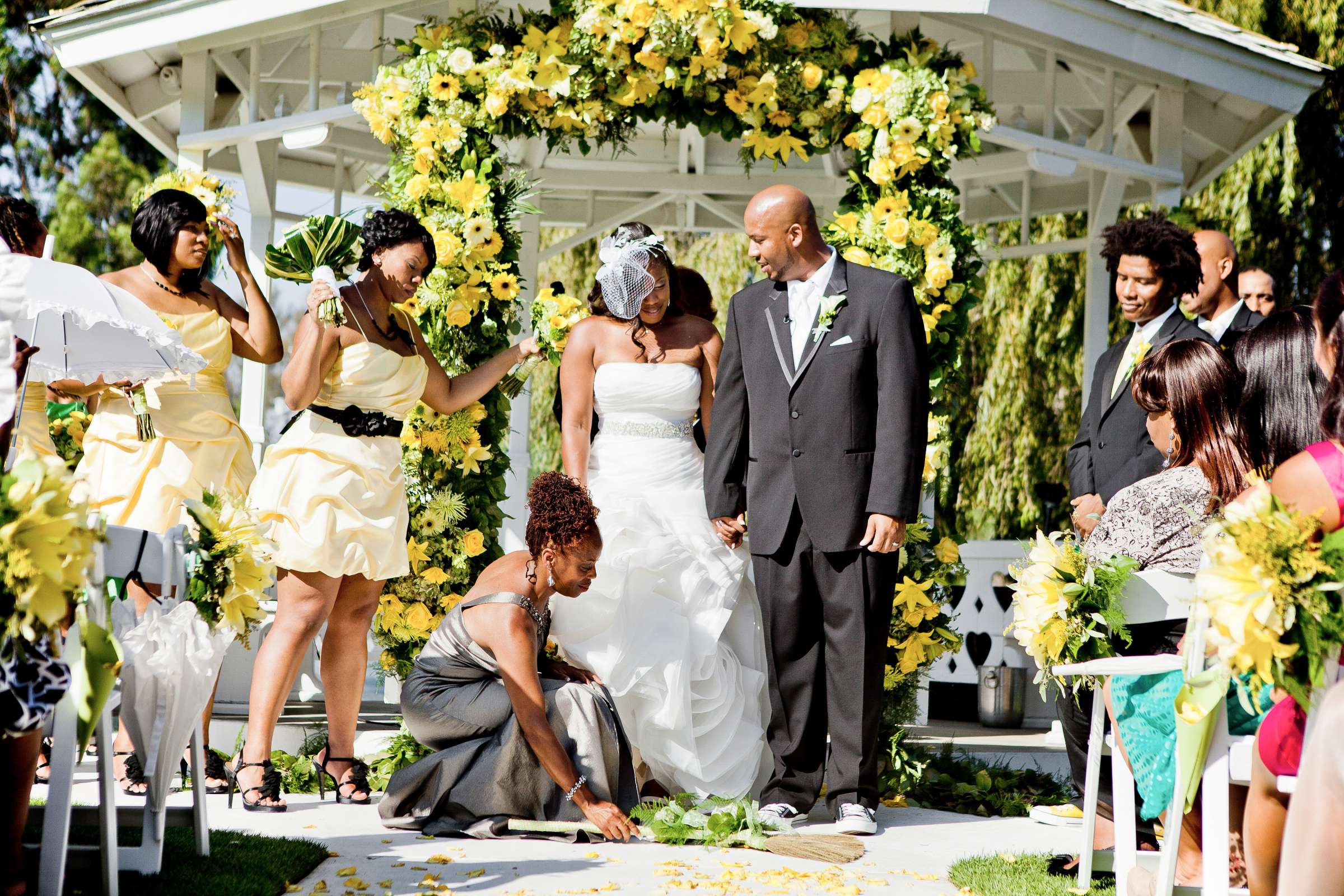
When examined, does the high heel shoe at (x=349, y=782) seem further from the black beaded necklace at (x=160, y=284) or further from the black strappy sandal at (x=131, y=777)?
the black beaded necklace at (x=160, y=284)

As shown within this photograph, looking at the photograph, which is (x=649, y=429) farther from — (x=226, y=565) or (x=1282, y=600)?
(x=1282, y=600)

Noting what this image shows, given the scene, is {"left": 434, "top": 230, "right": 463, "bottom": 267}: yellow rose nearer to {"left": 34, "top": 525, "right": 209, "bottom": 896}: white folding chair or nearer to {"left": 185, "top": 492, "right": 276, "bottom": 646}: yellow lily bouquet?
{"left": 185, "top": 492, "right": 276, "bottom": 646}: yellow lily bouquet

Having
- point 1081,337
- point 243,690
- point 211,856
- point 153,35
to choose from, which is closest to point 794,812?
point 211,856

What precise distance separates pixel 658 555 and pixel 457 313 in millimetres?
1608

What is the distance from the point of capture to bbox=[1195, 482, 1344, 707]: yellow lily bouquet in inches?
98.5

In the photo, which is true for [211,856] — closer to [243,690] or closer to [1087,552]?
[1087,552]

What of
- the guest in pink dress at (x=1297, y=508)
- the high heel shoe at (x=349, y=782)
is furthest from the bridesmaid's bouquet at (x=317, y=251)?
the guest in pink dress at (x=1297, y=508)

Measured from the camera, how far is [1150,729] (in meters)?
3.49

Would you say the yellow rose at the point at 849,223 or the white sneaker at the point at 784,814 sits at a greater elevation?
the yellow rose at the point at 849,223

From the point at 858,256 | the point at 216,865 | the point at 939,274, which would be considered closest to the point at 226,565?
the point at 216,865

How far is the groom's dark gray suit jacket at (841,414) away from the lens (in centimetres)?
503

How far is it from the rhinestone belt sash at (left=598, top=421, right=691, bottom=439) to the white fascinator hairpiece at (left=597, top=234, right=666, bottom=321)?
1.45ft

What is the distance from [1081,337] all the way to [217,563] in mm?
10525

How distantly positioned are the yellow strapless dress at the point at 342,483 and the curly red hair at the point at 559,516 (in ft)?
2.85
